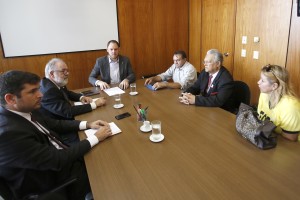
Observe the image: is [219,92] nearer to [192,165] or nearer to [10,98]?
[192,165]

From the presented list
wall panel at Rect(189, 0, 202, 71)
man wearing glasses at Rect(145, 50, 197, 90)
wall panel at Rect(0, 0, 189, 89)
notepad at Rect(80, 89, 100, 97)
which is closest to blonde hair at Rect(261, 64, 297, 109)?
man wearing glasses at Rect(145, 50, 197, 90)

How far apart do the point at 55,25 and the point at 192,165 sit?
360cm

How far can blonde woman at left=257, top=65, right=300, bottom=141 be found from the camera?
1.45 m

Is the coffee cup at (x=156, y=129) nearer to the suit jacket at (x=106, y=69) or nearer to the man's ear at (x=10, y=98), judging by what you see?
the man's ear at (x=10, y=98)

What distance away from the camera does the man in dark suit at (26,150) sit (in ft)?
3.94

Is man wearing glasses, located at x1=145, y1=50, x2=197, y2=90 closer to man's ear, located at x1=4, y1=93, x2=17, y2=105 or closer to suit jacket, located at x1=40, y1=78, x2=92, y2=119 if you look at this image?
suit jacket, located at x1=40, y1=78, x2=92, y2=119

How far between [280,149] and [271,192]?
16.8 inches

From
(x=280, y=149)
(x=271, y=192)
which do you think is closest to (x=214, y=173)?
(x=271, y=192)

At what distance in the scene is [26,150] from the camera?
1213 mm

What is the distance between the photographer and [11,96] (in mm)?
1287

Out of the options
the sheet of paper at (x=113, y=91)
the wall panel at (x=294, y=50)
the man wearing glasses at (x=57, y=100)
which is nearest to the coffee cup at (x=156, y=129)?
the man wearing glasses at (x=57, y=100)

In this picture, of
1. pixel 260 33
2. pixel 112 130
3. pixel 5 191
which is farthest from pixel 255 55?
pixel 5 191

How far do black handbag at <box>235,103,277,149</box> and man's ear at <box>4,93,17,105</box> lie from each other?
1458mm

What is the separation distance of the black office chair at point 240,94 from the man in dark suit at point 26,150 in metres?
1.71
